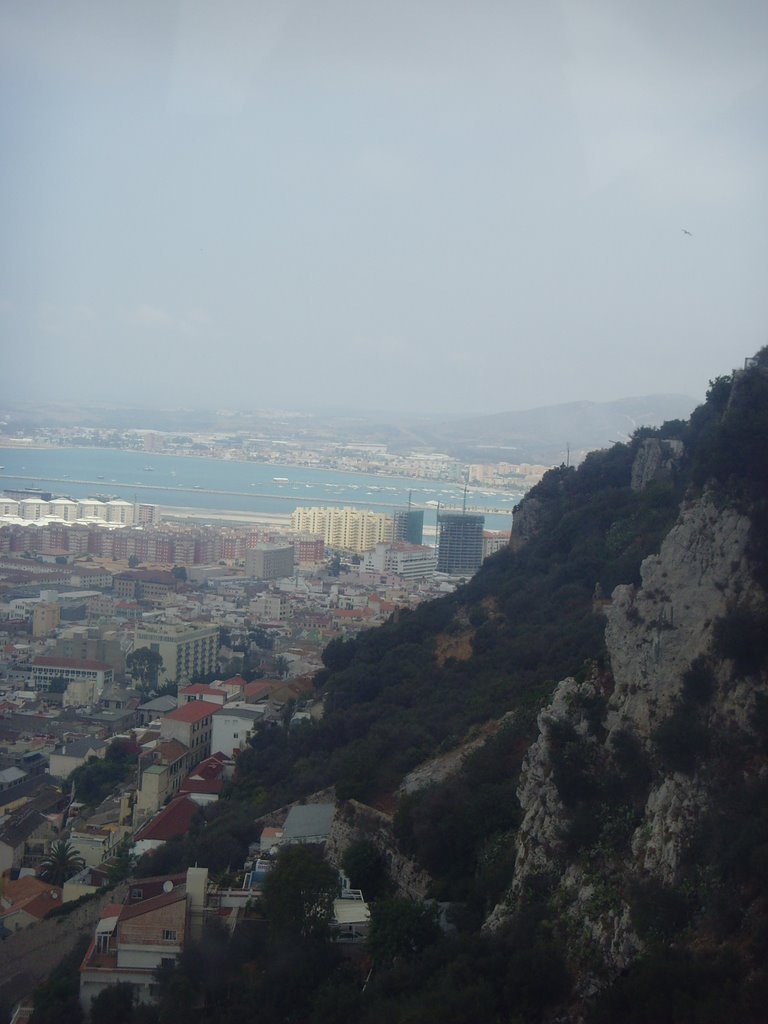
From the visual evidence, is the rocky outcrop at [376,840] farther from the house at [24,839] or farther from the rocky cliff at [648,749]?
the house at [24,839]

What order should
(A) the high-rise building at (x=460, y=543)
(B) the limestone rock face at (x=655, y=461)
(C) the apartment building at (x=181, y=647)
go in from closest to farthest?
(B) the limestone rock face at (x=655, y=461), (C) the apartment building at (x=181, y=647), (A) the high-rise building at (x=460, y=543)

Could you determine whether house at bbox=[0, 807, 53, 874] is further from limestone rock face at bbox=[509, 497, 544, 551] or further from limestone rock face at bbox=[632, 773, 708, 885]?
limestone rock face at bbox=[632, 773, 708, 885]

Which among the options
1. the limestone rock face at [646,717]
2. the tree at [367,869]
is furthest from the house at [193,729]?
the limestone rock face at [646,717]

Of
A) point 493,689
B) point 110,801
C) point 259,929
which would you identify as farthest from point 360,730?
point 259,929

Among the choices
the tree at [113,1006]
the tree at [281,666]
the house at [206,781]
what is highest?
the tree at [113,1006]

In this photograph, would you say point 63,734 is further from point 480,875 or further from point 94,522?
point 94,522

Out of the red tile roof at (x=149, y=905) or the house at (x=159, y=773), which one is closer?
the red tile roof at (x=149, y=905)

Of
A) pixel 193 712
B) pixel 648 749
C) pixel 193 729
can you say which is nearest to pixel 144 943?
pixel 648 749
